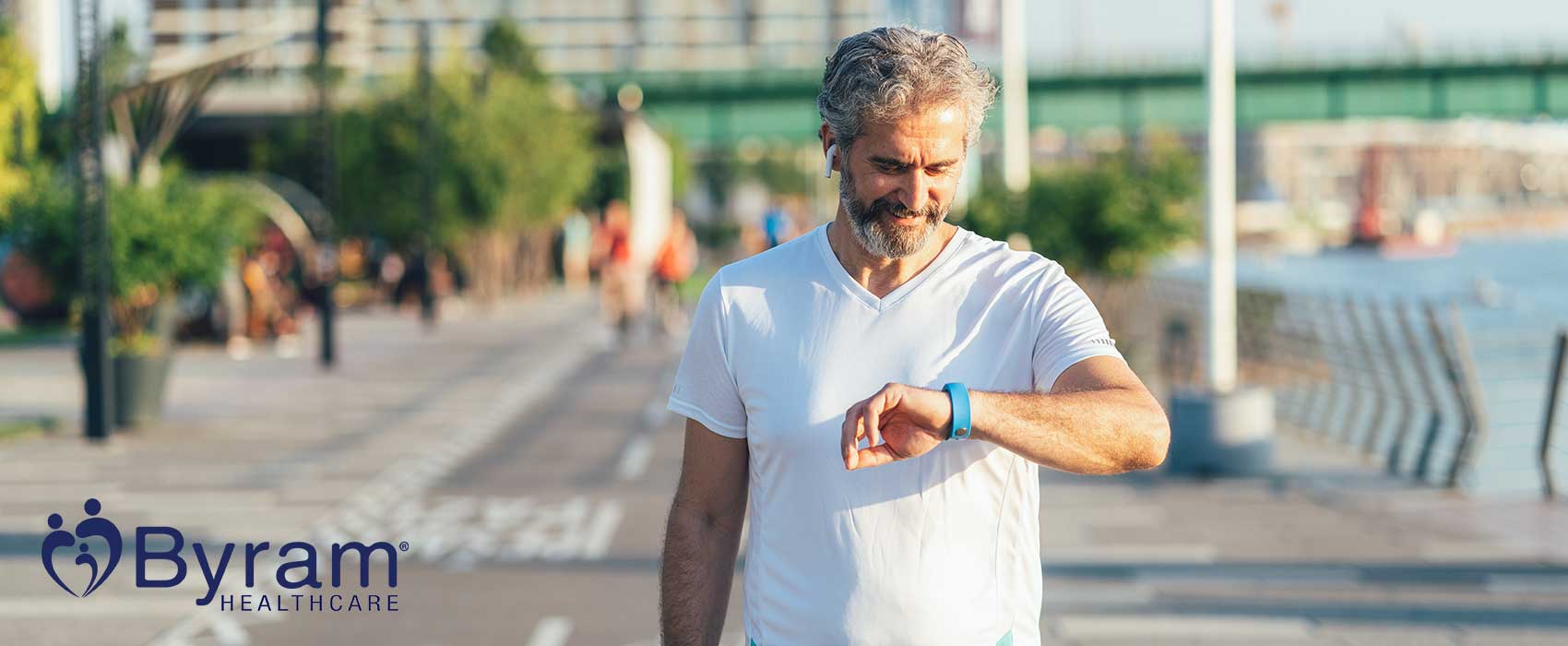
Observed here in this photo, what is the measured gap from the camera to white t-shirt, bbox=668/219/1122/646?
2797 millimetres

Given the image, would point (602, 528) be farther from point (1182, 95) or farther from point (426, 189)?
point (1182, 95)

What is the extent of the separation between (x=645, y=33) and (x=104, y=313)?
6058 inches

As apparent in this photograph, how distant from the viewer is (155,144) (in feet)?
104

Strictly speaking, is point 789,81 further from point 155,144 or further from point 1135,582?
point 1135,582

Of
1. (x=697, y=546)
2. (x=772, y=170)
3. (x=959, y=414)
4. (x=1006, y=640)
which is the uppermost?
(x=772, y=170)

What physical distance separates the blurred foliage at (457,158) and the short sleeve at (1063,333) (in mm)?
37597

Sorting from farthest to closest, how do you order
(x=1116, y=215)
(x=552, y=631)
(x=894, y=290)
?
(x=1116, y=215) → (x=552, y=631) → (x=894, y=290)

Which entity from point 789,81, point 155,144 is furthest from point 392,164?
point 789,81

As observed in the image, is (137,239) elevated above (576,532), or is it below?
above

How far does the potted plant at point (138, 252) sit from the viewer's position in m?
15.4

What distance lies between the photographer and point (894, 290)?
2.86 metres

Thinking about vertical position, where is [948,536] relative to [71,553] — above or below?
above

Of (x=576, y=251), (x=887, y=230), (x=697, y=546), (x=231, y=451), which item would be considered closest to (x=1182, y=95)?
(x=576, y=251)

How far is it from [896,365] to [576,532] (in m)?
7.92
